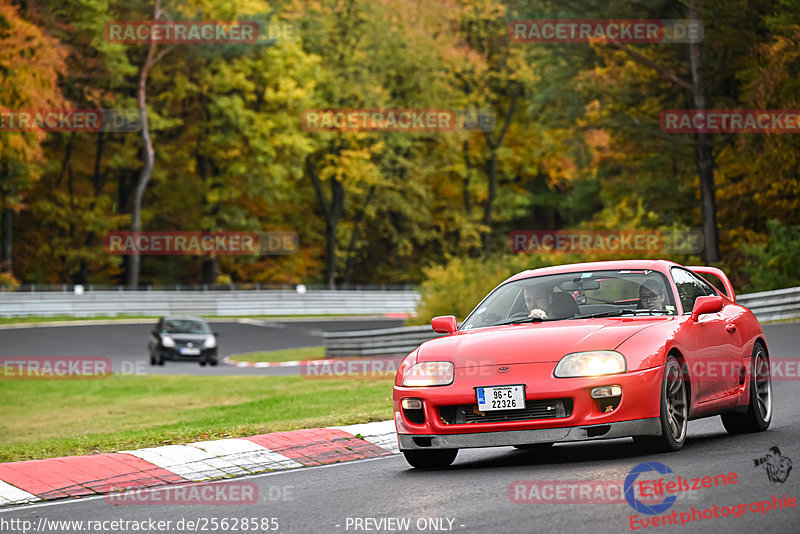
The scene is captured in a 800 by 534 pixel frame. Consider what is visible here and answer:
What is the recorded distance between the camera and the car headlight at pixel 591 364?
820 cm

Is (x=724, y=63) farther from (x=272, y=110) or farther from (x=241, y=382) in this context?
(x=272, y=110)

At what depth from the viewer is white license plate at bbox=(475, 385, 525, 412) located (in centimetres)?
821

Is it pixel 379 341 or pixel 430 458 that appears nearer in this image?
pixel 430 458

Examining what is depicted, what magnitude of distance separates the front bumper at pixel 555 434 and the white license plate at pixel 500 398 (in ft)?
0.58

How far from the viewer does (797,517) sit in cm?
604

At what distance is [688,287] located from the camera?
10.2 m

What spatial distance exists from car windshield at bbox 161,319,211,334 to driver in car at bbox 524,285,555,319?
24213 mm

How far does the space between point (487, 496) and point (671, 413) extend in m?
2.01
